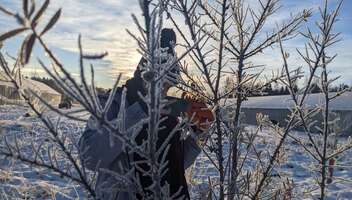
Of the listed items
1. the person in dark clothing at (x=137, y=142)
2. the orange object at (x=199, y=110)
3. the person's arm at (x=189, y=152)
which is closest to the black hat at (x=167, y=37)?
the person in dark clothing at (x=137, y=142)

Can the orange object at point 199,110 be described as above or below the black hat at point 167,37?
below

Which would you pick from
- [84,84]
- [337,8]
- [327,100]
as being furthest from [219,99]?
[84,84]

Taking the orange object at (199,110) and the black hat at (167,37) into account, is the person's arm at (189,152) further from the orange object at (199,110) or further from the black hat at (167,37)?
the black hat at (167,37)

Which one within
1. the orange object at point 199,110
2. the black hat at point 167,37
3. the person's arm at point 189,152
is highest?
the black hat at point 167,37

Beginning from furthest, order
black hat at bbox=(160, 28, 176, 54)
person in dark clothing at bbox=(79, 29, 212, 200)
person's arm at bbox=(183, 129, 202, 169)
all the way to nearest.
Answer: person's arm at bbox=(183, 129, 202, 169) < black hat at bbox=(160, 28, 176, 54) < person in dark clothing at bbox=(79, 29, 212, 200)

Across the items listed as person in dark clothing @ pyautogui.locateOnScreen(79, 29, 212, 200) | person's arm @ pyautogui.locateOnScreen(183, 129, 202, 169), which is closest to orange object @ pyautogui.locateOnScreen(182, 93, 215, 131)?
person in dark clothing @ pyautogui.locateOnScreen(79, 29, 212, 200)

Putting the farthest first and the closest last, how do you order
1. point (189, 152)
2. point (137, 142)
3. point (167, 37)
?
point (189, 152) < point (137, 142) < point (167, 37)

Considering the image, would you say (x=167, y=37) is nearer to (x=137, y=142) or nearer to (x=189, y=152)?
(x=137, y=142)

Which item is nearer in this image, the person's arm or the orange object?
the orange object

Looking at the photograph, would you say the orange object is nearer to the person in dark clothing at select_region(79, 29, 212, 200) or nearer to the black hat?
the person in dark clothing at select_region(79, 29, 212, 200)

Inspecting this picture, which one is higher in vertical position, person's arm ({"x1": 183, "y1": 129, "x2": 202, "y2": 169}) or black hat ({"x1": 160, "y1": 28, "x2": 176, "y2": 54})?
black hat ({"x1": 160, "y1": 28, "x2": 176, "y2": 54})

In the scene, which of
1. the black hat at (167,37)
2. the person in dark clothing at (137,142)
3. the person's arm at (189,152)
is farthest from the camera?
the person's arm at (189,152)

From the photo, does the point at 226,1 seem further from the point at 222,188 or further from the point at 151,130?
the point at 151,130

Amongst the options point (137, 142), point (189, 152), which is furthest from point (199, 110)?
point (189, 152)
